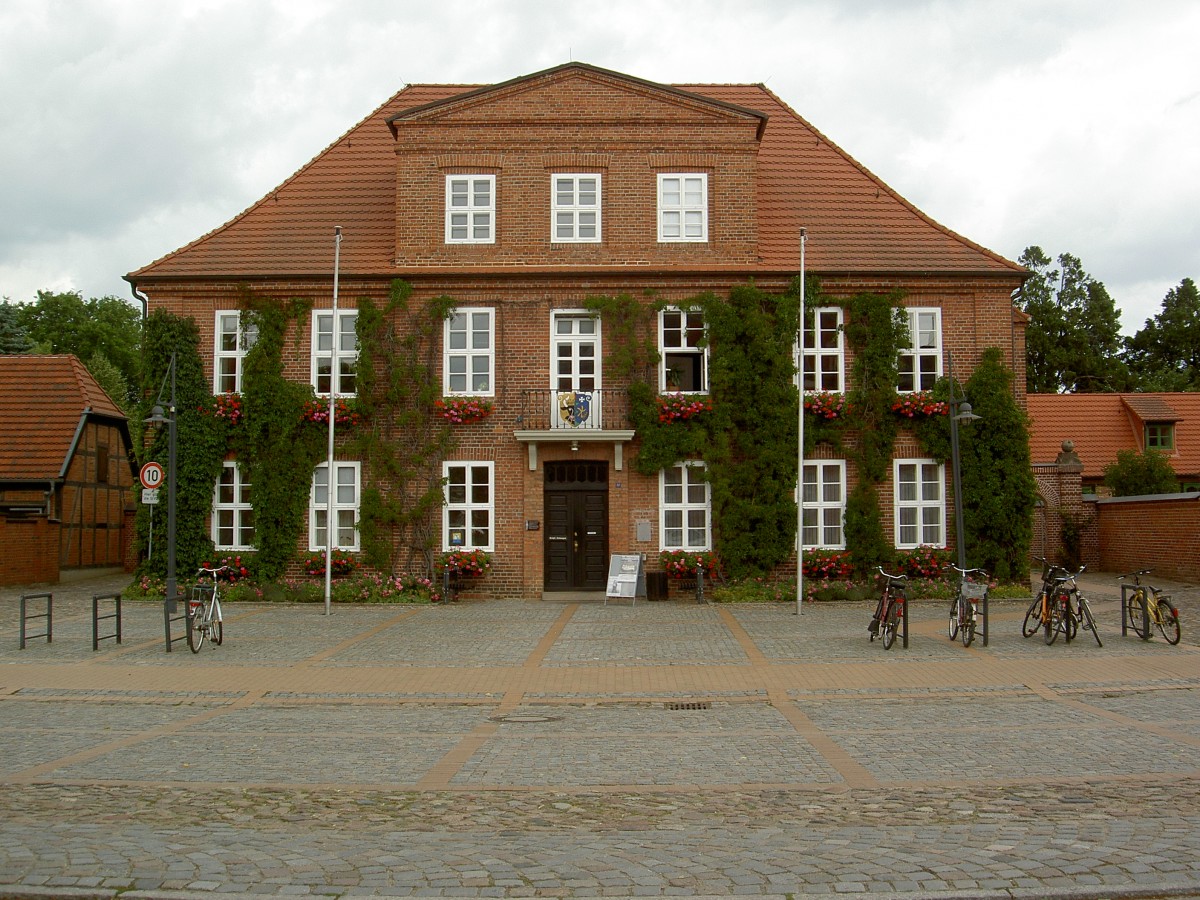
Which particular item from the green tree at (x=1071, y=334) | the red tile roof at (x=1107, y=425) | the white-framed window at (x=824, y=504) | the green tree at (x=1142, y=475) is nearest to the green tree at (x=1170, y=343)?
the green tree at (x=1071, y=334)

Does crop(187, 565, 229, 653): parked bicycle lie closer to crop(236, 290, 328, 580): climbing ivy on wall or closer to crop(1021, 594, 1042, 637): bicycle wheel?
crop(236, 290, 328, 580): climbing ivy on wall

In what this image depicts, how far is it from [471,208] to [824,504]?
33.8 feet

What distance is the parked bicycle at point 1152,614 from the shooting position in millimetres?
16234

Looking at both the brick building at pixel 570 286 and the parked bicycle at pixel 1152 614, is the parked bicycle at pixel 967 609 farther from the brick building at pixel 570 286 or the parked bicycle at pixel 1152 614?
the brick building at pixel 570 286

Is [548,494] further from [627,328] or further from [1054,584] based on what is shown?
[1054,584]

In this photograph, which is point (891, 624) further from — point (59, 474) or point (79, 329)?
point (79, 329)

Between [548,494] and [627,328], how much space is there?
405cm

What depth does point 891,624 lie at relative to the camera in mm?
15805

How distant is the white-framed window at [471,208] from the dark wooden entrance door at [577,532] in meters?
5.53

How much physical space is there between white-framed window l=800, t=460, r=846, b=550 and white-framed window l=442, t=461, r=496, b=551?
272 inches

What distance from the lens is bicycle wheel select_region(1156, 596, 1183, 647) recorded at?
16.1 m

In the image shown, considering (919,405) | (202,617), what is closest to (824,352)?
(919,405)

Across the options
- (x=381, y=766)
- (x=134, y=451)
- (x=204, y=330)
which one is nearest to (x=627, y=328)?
(x=204, y=330)

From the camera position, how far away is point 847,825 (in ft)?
22.7
